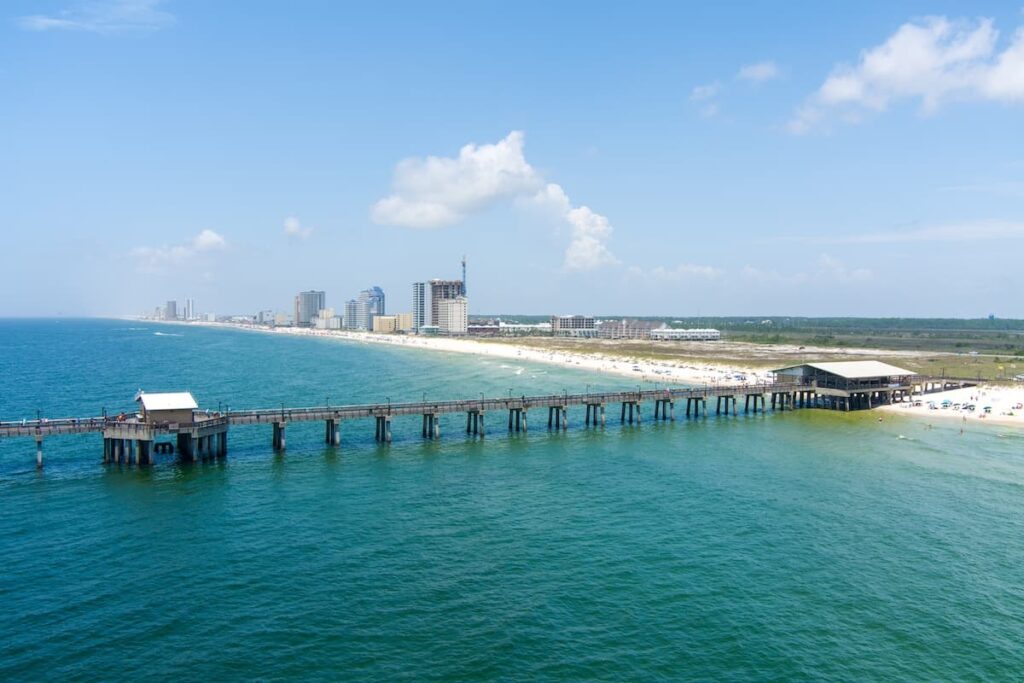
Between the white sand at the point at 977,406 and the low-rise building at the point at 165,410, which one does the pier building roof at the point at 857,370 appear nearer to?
the white sand at the point at 977,406

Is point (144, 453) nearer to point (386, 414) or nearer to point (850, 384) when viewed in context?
point (386, 414)

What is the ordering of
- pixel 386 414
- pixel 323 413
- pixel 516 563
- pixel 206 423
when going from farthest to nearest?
1. pixel 386 414
2. pixel 323 413
3. pixel 206 423
4. pixel 516 563

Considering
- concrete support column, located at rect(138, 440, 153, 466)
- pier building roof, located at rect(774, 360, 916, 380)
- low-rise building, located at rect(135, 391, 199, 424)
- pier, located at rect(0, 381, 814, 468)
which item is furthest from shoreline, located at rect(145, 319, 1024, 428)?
concrete support column, located at rect(138, 440, 153, 466)

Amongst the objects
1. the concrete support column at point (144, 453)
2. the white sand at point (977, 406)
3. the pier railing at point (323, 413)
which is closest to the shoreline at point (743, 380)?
the white sand at point (977, 406)

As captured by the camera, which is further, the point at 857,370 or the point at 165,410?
the point at 857,370

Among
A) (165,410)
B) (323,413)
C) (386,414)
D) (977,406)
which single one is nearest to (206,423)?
(165,410)

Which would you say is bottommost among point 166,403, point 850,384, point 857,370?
point 850,384
